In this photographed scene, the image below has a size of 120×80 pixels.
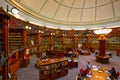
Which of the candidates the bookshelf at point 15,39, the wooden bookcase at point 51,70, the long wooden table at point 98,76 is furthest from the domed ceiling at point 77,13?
the long wooden table at point 98,76

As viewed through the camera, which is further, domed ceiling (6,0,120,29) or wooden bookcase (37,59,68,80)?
domed ceiling (6,0,120,29)

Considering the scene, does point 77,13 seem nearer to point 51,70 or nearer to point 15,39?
point 15,39

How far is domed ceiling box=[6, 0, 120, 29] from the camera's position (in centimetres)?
1464

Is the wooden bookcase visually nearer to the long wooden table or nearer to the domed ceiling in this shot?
the long wooden table

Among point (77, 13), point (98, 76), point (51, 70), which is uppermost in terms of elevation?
point (77, 13)

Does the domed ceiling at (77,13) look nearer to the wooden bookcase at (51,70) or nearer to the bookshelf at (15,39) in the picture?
the bookshelf at (15,39)

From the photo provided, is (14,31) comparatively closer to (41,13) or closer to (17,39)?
(17,39)

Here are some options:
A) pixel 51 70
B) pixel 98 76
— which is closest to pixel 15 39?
pixel 51 70

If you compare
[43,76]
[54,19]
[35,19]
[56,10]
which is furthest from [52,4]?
[43,76]

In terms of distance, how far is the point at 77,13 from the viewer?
1773 centimetres

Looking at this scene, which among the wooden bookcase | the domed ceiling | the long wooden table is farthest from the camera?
the domed ceiling

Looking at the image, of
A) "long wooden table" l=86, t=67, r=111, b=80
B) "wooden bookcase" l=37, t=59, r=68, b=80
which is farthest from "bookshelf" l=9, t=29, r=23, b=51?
"long wooden table" l=86, t=67, r=111, b=80

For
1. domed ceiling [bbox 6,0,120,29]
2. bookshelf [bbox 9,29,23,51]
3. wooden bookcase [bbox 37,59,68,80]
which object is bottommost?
wooden bookcase [bbox 37,59,68,80]

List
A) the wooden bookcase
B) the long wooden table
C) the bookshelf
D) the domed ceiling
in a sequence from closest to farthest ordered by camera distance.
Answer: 1. the long wooden table
2. the wooden bookcase
3. the bookshelf
4. the domed ceiling
